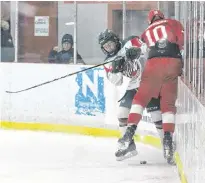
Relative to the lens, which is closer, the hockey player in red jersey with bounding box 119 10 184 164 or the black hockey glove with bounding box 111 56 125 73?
the hockey player in red jersey with bounding box 119 10 184 164

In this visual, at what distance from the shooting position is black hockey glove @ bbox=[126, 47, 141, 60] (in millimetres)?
5562

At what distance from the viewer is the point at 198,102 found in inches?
139

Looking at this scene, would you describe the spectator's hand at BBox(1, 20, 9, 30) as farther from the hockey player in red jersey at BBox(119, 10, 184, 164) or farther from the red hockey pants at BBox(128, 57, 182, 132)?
the red hockey pants at BBox(128, 57, 182, 132)

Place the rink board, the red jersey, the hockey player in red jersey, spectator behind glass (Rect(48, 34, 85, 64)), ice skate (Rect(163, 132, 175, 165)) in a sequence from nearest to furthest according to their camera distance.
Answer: ice skate (Rect(163, 132, 175, 165)), the hockey player in red jersey, the red jersey, the rink board, spectator behind glass (Rect(48, 34, 85, 64))

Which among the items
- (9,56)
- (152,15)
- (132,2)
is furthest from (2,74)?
(152,15)

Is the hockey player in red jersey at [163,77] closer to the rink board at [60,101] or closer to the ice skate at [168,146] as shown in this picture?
the ice skate at [168,146]

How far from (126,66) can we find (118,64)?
86 mm

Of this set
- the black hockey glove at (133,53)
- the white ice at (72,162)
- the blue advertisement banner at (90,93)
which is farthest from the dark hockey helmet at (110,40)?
the blue advertisement banner at (90,93)

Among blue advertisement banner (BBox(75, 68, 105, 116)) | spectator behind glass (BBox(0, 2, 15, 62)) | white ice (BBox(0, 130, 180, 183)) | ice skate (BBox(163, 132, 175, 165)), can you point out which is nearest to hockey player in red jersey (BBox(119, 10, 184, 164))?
ice skate (BBox(163, 132, 175, 165))

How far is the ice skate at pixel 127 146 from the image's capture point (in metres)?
5.39

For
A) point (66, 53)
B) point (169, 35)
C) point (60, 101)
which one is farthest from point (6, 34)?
point (169, 35)

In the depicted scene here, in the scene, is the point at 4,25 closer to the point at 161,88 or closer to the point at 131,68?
the point at 131,68

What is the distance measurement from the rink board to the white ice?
0.31 metres

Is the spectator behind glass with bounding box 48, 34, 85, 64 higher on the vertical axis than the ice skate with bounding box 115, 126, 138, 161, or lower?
higher
